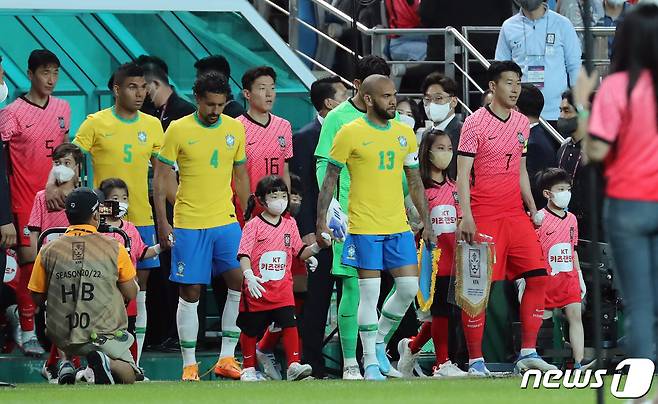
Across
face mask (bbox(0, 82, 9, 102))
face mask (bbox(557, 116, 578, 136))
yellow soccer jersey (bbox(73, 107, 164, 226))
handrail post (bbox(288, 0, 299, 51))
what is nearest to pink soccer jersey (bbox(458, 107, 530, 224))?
face mask (bbox(557, 116, 578, 136))

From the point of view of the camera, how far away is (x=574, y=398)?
12492mm

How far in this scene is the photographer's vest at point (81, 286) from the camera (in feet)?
46.4

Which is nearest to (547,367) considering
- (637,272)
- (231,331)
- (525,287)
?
(525,287)

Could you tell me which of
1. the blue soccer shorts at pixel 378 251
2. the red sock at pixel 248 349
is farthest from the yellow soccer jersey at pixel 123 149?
the blue soccer shorts at pixel 378 251

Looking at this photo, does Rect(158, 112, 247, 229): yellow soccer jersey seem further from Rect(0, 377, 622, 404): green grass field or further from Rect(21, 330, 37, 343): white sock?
Rect(21, 330, 37, 343): white sock

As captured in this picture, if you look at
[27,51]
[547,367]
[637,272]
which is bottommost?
[547,367]

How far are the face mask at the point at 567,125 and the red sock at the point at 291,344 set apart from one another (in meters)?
2.95

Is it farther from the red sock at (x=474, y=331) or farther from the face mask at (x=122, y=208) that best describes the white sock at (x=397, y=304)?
the face mask at (x=122, y=208)

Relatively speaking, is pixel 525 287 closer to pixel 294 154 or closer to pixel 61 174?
pixel 294 154

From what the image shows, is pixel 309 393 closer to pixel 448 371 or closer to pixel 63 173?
pixel 448 371

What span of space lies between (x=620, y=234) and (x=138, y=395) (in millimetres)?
4704

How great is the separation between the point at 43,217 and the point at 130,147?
3.09 ft

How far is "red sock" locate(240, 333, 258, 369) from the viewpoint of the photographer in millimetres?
15547

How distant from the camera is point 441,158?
637 inches
